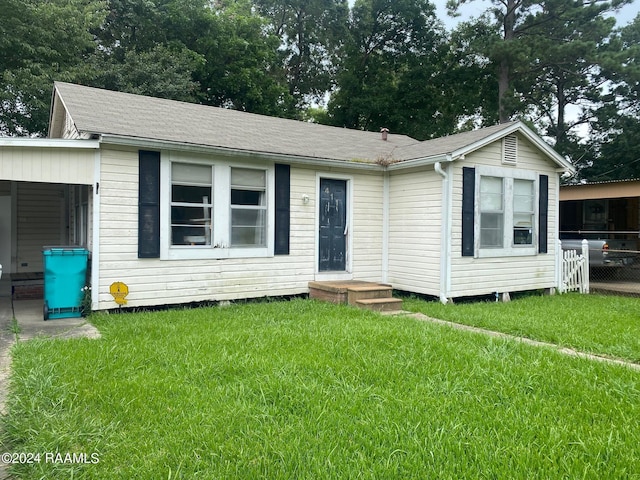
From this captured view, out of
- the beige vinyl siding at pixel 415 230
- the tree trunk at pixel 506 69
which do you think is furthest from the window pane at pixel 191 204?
the tree trunk at pixel 506 69

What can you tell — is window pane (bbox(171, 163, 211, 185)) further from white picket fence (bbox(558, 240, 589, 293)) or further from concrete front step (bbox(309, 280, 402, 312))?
white picket fence (bbox(558, 240, 589, 293))

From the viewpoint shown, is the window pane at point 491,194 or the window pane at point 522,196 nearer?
the window pane at point 491,194

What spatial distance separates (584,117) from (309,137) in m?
19.5

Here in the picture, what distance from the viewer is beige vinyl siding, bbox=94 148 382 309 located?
6.52m

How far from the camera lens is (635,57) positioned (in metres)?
18.6

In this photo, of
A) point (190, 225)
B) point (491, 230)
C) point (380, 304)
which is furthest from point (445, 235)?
point (190, 225)

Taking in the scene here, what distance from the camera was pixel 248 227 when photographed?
7.85m

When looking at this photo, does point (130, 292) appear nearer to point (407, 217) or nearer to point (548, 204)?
point (407, 217)

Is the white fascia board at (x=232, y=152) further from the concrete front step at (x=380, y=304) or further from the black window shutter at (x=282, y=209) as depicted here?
the concrete front step at (x=380, y=304)

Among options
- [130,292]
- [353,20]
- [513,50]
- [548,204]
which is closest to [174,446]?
[130,292]

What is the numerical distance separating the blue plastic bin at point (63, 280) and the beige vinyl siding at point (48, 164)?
3.33 feet

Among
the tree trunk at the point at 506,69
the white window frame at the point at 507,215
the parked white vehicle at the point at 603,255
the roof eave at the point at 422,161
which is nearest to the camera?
the roof eave at the point at 422,161

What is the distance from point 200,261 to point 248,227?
1035mm

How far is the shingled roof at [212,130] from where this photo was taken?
699cm
